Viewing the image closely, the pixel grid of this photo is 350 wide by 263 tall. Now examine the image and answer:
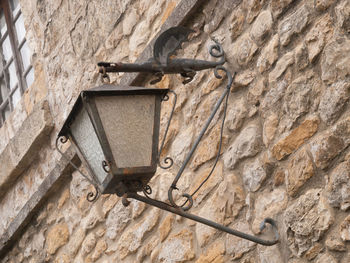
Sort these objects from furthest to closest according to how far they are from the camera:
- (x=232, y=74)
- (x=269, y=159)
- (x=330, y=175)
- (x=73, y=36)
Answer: (x=73, y=36)
(x=232, y=74)
(x=269, y=159)
(x=330, y=175)

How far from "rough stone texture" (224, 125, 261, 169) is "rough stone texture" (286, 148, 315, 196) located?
278 mm

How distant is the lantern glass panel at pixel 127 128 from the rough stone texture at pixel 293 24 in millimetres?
712

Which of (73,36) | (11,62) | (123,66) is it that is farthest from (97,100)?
(11,62)

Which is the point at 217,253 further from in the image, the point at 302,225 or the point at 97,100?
the point at 97,100

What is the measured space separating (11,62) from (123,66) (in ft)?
12.3

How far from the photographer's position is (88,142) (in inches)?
139

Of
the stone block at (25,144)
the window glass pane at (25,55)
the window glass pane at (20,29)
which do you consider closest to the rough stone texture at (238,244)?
the stone block at (25,144)

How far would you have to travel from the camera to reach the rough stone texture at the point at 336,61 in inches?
135

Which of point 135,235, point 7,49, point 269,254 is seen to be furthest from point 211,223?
point 7,49

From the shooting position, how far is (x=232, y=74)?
4125 mm

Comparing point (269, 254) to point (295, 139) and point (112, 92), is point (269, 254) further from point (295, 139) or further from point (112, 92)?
point (112, 92)

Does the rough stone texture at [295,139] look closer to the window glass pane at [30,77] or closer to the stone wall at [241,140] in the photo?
the stone wall at [241,140]

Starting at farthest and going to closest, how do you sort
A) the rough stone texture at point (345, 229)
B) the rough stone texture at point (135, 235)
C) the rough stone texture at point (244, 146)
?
the rough stone texture at point (135, 235) < the rough stone texture at point (244, 146) < the rough stone texture at point (345, 229)

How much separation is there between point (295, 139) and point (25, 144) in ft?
9.43
